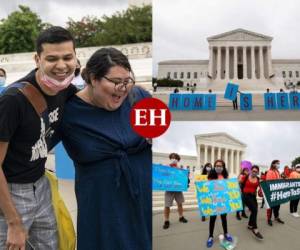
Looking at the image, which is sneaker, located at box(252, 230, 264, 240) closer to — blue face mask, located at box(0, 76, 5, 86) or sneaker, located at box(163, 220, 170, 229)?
sneaker, located at box(163, 220, 170, 229)

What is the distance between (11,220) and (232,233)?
3.16 feet

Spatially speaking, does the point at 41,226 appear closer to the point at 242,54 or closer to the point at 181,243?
the point at 181,243

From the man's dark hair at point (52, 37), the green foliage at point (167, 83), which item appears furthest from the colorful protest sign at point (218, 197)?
the man's dark hair at point (52, 37)

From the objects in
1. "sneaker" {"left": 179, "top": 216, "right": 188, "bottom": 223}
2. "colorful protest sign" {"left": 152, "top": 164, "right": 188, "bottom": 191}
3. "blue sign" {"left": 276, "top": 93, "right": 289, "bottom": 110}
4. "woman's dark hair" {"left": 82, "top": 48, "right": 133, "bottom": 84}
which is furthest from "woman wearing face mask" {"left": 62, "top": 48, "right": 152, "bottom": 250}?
"blue sign" {"left": 276, "top": 93, "right": 289, "bottom": 110}

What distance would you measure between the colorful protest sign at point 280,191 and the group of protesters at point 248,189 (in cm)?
2

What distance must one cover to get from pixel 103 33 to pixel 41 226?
2.78ft

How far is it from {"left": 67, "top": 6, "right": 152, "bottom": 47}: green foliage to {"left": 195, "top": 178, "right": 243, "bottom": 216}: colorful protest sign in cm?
69

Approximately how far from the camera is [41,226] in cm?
156

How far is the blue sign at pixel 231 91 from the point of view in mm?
1576

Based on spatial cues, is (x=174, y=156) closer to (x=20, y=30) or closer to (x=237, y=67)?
(x=237, y=67)

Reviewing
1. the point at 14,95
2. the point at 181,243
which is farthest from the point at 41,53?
the point at 181,243

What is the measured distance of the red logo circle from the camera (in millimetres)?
1490

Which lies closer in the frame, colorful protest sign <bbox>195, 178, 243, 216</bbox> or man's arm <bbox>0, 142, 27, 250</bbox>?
man's arm <bbox>0, 142, 27, 250</bbox>

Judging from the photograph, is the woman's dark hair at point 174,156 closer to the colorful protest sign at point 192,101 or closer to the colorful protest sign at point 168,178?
the colorful protest sign at point 168,178
